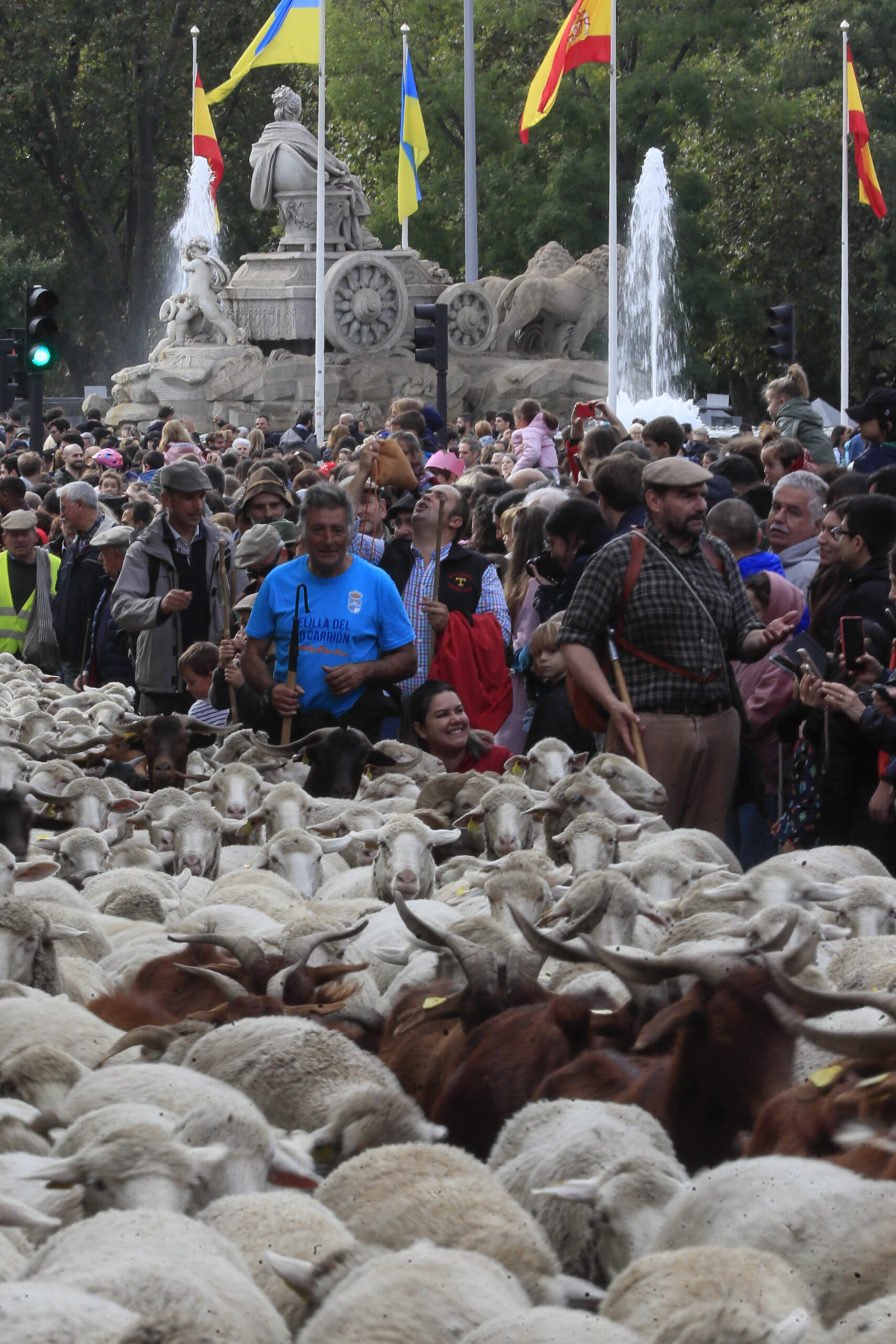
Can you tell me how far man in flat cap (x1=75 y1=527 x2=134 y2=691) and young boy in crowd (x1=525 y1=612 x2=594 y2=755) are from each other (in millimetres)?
3448

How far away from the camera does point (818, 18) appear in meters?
46.1

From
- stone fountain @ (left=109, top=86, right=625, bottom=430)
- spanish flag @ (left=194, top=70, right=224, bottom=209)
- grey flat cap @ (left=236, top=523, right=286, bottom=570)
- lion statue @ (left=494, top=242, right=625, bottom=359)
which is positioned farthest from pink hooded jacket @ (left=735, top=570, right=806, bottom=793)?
lion statue @ (left=494, top=242, right=625, bottom=359)

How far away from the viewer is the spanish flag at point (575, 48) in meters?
22.4

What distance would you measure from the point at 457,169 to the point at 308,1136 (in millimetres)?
45159

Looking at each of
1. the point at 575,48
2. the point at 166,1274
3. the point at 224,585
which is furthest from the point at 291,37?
the point at 166,1274

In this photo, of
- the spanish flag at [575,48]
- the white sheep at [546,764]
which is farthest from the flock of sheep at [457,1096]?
the spanish flag at [575,48]

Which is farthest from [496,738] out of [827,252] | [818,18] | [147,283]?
[147,283]

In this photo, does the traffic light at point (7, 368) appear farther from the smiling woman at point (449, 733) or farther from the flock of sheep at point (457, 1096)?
the flock of sheep at point (457, 1096)

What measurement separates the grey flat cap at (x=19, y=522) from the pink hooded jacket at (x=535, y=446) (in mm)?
4943

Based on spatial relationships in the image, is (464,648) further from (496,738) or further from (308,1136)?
(308,1136)

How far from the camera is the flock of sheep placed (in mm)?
2594

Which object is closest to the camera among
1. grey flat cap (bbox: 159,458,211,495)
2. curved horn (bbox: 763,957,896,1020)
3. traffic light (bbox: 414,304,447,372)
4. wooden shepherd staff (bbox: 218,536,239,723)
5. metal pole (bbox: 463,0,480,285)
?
curved horn (bbox: 763,957,896,1020)

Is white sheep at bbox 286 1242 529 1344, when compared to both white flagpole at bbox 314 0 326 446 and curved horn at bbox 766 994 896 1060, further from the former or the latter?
white flagpole at bbox 314 0 326 446

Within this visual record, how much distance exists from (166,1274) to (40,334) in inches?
558
